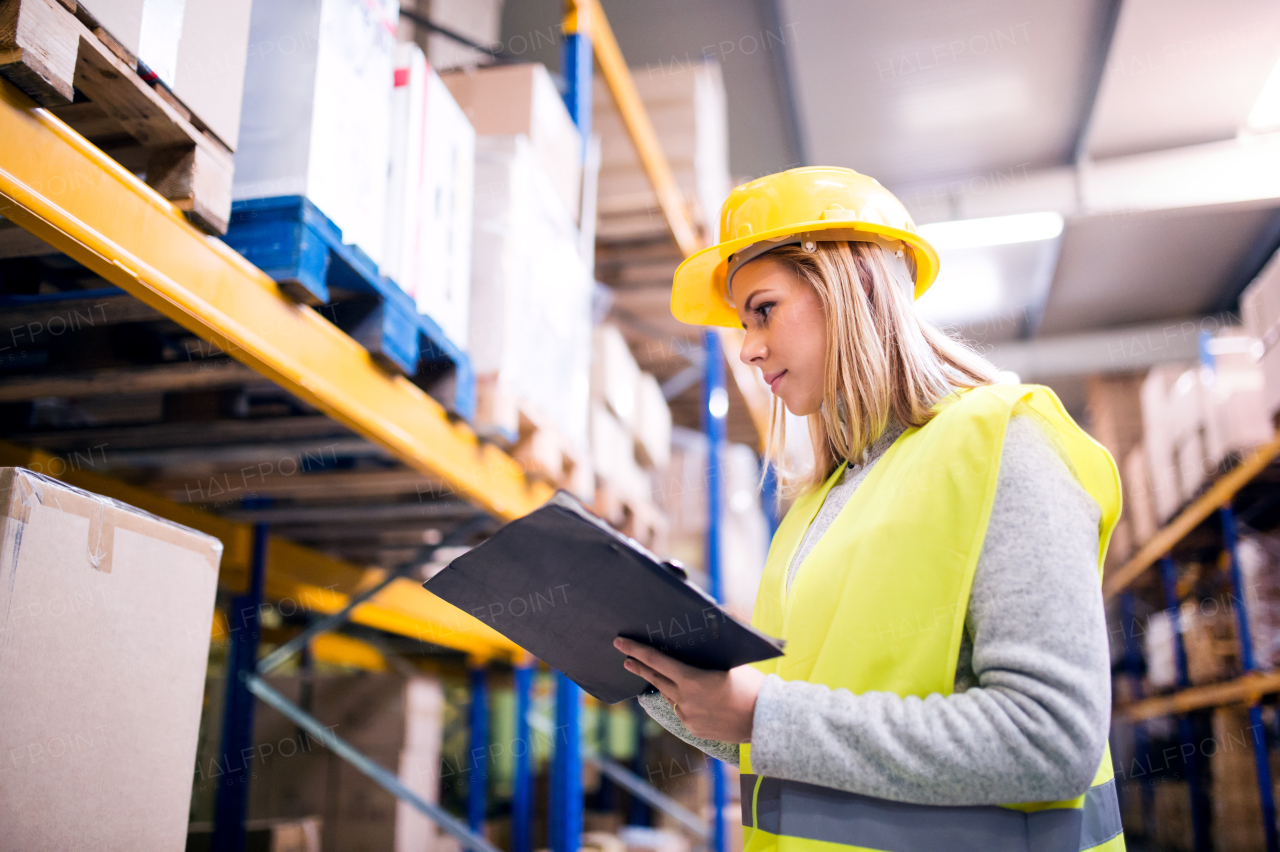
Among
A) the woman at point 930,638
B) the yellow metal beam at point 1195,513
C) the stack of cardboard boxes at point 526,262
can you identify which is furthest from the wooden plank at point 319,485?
the yellow metal beam at point 1195,513

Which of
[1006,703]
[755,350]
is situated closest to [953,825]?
[1006,703]

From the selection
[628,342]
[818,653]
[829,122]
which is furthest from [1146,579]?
[818,653]

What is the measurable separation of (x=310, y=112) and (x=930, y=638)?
151 centimetres

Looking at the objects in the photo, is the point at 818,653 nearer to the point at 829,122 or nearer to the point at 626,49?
the point at 626,49

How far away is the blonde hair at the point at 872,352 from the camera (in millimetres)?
1428

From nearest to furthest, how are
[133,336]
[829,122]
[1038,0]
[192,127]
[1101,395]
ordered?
1. [192,127]
2. [133,336]
3. [1038,0]
4. [829,122]
5. [1101,395]

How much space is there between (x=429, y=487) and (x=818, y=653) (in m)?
1.87

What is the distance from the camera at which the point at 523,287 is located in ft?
9.41

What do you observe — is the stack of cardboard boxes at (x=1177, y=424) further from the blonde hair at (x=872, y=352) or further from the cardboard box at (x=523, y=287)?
the blonde hair at (x=872, y=352)

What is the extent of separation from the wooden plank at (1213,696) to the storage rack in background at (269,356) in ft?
16.8

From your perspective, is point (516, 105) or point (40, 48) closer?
point (40, 48)

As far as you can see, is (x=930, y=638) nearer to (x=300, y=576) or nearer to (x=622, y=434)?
(x=300, y=576)

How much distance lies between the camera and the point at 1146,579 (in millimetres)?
10938

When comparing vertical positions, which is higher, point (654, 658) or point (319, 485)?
point (319, 485)
